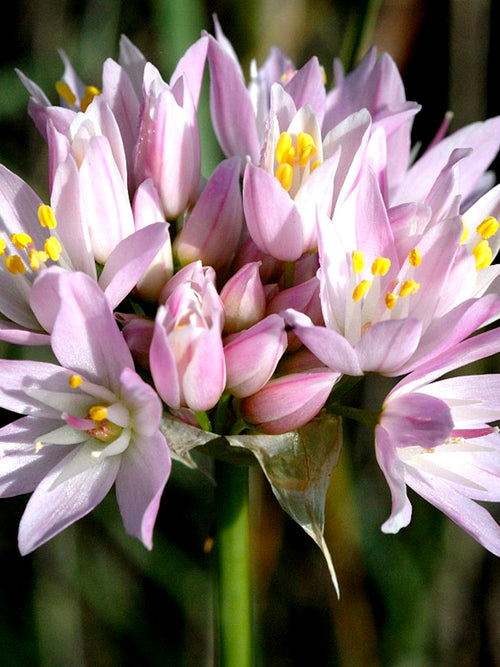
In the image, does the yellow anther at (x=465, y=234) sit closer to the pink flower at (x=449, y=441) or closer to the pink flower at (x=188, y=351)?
the pink flower at (x=449, y=441)

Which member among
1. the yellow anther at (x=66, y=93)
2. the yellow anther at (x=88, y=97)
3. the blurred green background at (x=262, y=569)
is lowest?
the blurred green background at (x=262, y=569)

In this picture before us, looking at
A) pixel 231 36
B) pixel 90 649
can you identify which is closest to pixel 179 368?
pixel 90 649

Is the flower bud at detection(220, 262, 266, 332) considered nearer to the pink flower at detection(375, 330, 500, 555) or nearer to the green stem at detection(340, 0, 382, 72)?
the pink flower at detection(375, 330, 500, 555)

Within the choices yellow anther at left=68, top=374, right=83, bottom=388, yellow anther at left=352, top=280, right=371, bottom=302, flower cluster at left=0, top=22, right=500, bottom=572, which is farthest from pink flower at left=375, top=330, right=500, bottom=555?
yellow anther at left=68, top=374, right=83, bottom=388

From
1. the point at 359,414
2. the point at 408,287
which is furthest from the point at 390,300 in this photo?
the point at 359,414

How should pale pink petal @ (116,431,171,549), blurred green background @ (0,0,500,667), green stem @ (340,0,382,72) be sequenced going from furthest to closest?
blurred green background @ (0,0,500,667), green stem @ (340,0,382,72), pale pink petal @ (116,431,171,549)

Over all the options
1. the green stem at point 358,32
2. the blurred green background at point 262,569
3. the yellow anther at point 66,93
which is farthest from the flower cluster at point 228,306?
the blurred green background at point 262,569

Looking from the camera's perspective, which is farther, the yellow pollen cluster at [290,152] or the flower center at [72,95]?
the flower center at [72,95]
